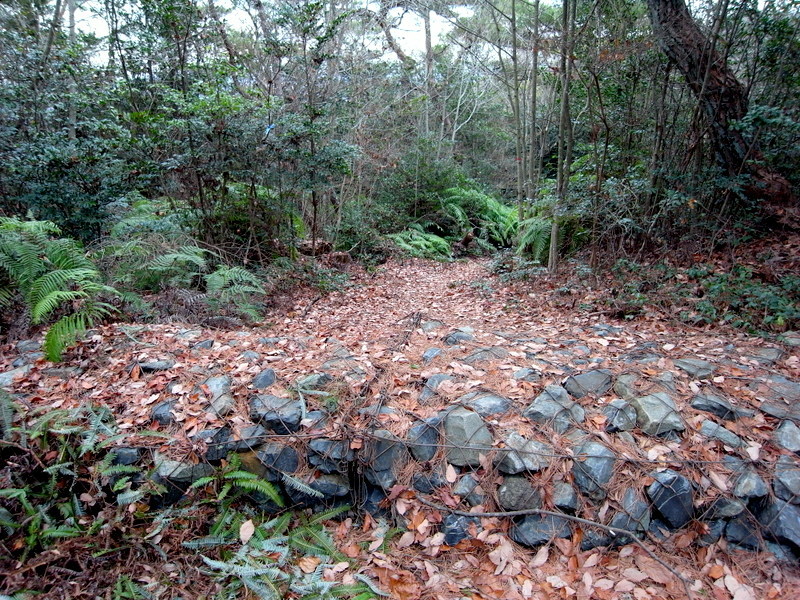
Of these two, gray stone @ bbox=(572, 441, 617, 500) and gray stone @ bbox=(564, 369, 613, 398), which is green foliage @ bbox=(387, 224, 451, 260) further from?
gray stone @ bbox=(572, 441, 617, 500)

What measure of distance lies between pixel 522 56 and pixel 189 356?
11733mm

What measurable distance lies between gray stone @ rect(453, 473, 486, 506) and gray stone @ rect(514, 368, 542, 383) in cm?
96

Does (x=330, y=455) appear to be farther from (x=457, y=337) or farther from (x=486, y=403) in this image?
(x=457, y=337)

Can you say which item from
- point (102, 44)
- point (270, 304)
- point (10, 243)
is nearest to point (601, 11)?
point (270, 304)

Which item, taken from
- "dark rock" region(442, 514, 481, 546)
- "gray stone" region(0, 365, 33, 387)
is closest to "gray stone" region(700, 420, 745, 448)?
"dark rock" region(442, 514, 481, 546)

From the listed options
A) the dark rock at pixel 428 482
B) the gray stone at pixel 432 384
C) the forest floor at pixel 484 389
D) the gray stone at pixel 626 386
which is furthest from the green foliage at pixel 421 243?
the dark rock at pixel 428 482

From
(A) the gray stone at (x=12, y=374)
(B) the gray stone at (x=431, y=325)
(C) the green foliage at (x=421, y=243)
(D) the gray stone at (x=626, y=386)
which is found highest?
(C) the green foliage at (x=421, y=243)

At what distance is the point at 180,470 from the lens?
9.37 ft

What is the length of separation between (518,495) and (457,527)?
431 mm

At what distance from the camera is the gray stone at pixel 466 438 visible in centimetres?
288

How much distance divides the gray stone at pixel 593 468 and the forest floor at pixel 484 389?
2.2 inches

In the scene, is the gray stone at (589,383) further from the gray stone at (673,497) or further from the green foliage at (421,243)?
the green foliage at (421,243)

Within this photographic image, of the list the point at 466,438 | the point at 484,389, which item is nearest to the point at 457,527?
the point at 466,438

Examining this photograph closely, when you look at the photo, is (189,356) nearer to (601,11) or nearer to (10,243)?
(10,243)
